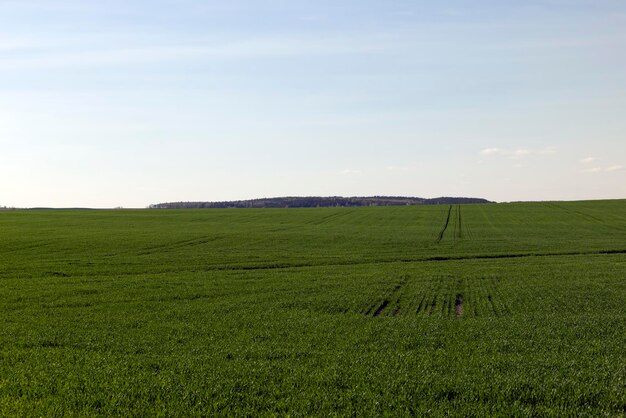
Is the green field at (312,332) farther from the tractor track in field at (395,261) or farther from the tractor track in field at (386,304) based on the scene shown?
the tractor track in field at (395,261)

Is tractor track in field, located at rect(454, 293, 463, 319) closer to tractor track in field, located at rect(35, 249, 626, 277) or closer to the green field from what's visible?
the green field

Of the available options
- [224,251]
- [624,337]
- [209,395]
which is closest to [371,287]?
[624,337]

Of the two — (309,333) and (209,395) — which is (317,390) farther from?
(309,333)

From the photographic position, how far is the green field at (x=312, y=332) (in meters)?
15.0

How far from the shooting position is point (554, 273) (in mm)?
41531

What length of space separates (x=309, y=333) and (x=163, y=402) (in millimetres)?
9288

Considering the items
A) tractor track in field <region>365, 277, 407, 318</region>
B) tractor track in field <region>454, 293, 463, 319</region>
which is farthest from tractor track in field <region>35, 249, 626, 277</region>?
tractor track in field <region>454, 293, 463, 319</region>

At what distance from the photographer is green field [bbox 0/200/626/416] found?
1504 centimetres

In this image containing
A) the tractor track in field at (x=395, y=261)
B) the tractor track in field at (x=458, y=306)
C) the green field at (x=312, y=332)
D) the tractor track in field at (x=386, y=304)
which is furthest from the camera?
the tractor track in field at (x=395, y=261)

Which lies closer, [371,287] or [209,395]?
[209,395]

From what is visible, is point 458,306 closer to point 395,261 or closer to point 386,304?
point 386,304

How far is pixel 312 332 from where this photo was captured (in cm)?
2347

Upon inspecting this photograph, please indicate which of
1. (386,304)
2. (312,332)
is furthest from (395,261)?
(312,332)

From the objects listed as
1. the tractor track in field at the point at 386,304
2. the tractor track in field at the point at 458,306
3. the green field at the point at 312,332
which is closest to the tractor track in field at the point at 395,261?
the green field at the point at 312,332
